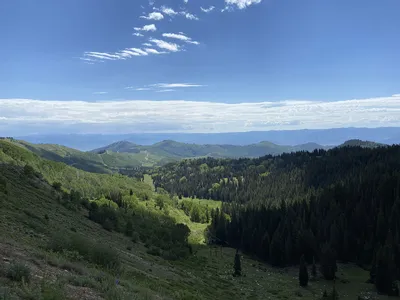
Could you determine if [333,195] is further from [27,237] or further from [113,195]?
[27,237]

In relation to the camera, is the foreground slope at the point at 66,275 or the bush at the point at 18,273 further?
the foreground slope at the point at 66,275

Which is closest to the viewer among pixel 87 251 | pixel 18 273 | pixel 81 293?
pixel 18 273

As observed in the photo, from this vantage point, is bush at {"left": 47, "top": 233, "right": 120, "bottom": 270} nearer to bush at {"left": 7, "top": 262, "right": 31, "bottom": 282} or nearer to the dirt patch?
the dirt patch

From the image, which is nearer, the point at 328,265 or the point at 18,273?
the point at 18,273

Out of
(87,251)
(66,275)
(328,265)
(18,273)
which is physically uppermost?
(18,273)

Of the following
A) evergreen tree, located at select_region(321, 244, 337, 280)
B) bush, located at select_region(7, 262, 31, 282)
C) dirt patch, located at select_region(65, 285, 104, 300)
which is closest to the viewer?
bush, located at select_region(7, 262, 31, 282)

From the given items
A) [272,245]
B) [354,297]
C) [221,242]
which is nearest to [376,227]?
[272,245]

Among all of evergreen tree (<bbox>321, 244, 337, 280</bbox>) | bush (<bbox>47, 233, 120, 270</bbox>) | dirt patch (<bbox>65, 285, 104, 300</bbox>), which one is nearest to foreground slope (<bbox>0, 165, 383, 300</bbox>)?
dirt patch (<bbox>65, 285, 104, 300</bbox>)

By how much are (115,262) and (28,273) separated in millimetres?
14787

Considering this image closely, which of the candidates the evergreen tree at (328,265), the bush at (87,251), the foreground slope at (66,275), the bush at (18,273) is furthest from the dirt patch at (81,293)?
→ the evergreen tree at (328,265)

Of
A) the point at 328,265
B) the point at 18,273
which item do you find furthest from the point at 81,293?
the point at 328,265

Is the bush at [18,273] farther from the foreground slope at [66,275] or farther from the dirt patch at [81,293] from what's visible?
the dirt patch at [81,293]

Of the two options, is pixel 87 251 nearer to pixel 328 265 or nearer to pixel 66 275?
pixel 66 275

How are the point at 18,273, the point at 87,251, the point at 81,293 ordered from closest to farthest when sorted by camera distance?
the point at 18,273 < the point at 81,293 < the point at 87,251
